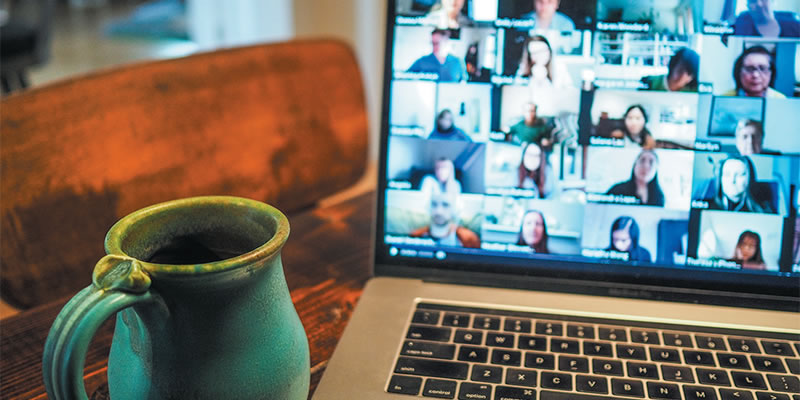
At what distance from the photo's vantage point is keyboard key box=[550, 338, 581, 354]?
509 mm

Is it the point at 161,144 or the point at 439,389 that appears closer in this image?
the point at 439,389

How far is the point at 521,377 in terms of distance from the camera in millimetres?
480

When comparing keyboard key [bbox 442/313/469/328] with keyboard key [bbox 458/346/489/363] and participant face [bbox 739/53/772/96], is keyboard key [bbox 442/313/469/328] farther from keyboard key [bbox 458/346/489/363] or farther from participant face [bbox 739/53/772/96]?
participant face [bbox 739/53/772/96]

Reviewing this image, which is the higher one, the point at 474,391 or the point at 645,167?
the point at 645,167

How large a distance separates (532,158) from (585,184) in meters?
0.05

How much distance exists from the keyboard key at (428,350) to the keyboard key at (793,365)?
23 cm

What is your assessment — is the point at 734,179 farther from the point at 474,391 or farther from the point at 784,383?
the point at 474,391

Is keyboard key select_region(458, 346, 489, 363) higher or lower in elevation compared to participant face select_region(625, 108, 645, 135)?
lower

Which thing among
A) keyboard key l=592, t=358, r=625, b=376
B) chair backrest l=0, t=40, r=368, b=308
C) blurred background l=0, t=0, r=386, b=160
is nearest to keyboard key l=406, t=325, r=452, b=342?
keyboard key l=592, t=358, r=625, b=376

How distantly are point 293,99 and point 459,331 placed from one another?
683 millimetres

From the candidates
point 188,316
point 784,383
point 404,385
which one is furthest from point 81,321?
point 784,383

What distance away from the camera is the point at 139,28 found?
4.79m

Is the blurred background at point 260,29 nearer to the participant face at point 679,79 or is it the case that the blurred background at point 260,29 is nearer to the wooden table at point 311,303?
the wooden table at point 311,303

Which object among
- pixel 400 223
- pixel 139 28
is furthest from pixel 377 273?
pixel 139 28
